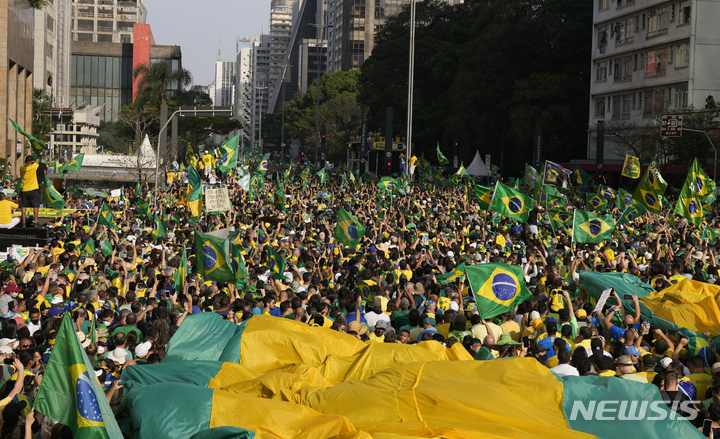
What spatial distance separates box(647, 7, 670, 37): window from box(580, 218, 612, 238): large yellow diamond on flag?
3551 centimetres

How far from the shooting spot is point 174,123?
52.4 meters

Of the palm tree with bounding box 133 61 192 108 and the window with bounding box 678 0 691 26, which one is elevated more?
the window with bounding box 678 0 691 26

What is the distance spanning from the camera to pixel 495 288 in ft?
32.4

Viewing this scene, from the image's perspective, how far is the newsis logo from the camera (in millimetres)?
6277

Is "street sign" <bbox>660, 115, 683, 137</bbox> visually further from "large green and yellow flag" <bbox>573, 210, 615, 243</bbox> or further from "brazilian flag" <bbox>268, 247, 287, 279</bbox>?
"brazilian flag" <bbox>268, 247, 287, 279</bbox>

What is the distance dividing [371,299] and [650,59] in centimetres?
4240

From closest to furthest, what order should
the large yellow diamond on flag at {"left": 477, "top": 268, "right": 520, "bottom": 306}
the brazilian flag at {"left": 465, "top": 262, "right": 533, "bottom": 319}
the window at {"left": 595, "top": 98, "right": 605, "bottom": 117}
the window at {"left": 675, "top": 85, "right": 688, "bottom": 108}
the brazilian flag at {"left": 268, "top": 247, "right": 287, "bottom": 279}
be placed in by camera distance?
the brazilian flag at {"left": 465, "top": 262, "right": 533, "bottom": 319} → the large yellow diamond on flag at {"left": 477, "top": 268, "right": 520, "bottom": 306} → the brazilian flag at {"left": 268, "top": 247, "right": 287, "bottom": 279} → the window at {"left": 675, "top": 85, "right": 688, "bottom": 108} → the window at {"left": 595, "top": 98, "right": 605, "bottom": 117}

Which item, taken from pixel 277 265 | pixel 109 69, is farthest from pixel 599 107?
pixel 109 69

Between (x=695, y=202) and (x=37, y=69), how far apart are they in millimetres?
74432

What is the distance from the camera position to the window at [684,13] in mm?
45550

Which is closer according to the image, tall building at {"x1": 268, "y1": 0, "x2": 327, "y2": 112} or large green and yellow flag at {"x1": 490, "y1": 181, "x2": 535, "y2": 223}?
large green and yellow flag at {"x1": 490, "y1": 181, "x2": 535, "y2": 223}

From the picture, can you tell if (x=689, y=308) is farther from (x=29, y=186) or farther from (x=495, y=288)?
(x=29, y=186)

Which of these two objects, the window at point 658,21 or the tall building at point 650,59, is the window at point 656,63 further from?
the window at point 658,21

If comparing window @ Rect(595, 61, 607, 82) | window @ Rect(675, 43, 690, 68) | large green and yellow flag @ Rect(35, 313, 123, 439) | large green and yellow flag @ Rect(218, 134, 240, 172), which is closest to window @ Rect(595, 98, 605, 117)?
window @ Rect(595, 61, 607, 82)
